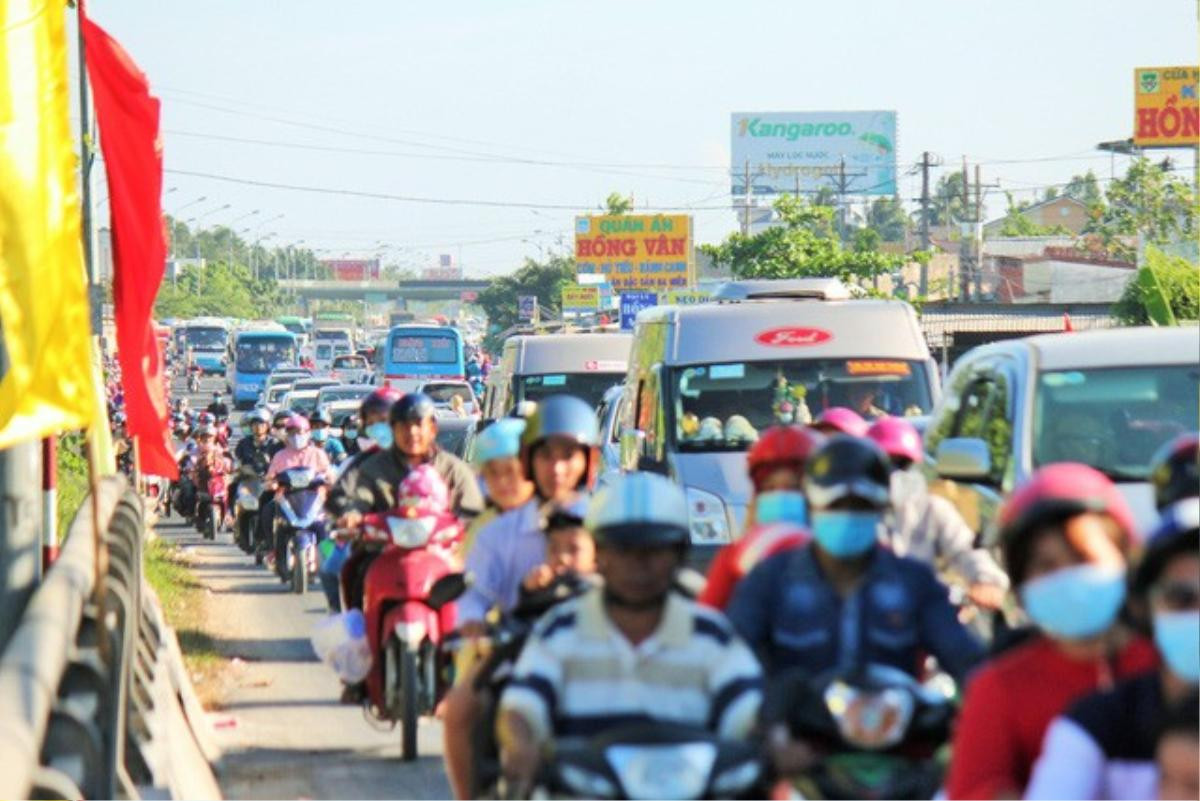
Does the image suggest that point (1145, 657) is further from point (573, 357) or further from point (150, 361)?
point (573, 357)

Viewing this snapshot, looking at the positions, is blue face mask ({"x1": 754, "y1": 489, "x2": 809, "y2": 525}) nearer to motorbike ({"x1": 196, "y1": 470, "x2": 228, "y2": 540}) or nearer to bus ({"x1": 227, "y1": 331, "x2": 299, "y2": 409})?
motorbike ({"x1": 196, "y1": 470, "x2": 228, "y2": 540})

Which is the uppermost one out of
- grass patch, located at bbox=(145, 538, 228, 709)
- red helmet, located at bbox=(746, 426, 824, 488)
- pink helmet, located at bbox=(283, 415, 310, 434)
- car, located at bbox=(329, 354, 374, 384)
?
red helmet, located at bbox=(746, 426, 824, 488)

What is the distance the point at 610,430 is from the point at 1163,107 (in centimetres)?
6746

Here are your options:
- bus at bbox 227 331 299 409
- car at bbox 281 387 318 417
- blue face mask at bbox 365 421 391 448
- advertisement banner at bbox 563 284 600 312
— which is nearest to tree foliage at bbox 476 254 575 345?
advertisement banner at bbox 563 284 600 312

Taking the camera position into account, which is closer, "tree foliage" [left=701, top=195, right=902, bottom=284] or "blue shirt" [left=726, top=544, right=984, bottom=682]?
"blue shirt" [left=726, top=544, right=984, bottom=682]

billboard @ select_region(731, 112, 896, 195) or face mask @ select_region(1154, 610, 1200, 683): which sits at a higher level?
billboard @ select_region(731, 112, 896, 195)

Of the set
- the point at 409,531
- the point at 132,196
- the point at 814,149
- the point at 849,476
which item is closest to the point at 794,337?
the point at 132,196

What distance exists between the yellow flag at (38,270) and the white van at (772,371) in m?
8.47

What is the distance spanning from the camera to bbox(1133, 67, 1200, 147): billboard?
84.5 m

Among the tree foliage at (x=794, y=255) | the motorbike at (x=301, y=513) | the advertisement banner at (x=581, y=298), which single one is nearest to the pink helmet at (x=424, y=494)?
the motorbike at (x=301, y=513)

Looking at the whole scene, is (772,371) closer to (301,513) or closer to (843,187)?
(301,513)

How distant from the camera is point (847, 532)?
6359 mm

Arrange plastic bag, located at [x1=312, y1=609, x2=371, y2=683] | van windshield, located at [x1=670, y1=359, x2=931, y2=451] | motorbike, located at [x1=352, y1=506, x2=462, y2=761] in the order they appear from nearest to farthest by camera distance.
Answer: motorbike, located at [x1=352, y1=506, x2=462, y2=761] < plastic bag, located at [x1=312, y1=609, x2=371, y2=683] < van windshield, located at [x1=670, y1=359, x2=931, y2=451]

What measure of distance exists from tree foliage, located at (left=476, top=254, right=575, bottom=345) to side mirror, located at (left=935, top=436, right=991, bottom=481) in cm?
10767
